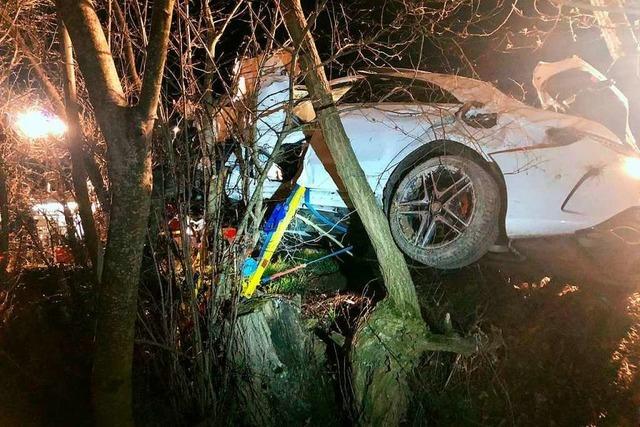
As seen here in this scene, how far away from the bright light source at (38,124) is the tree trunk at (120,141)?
3.03 meters

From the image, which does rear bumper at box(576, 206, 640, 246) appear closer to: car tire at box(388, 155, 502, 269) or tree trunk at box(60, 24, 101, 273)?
car tire at box(388, 155, 502, 269)

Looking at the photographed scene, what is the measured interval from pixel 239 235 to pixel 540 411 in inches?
119

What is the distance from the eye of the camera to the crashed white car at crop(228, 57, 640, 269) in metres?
4.32

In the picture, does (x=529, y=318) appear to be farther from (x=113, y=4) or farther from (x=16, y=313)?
(x=16, y=313)

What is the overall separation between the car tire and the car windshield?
208cm

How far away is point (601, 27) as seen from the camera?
6148mm

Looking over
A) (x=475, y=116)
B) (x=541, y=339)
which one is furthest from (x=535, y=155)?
(x=541, y=339)

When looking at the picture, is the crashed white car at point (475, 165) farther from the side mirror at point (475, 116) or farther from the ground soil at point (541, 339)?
the ground soil at point (541, 339)

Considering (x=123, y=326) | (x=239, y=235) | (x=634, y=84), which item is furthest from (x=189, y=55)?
(x=634, y=84)

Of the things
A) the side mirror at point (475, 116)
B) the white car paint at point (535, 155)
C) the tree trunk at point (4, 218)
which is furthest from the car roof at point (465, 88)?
the tree trunk at point (4, 218)

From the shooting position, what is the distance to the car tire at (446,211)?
15.0 feet

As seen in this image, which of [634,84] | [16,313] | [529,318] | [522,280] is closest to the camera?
[529,318]

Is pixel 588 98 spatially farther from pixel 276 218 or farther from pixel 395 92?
pixel 276 218

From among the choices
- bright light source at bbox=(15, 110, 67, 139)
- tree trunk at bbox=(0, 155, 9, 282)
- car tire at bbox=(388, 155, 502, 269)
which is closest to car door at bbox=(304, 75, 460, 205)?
car tire at bbox=(388, 155, 502, 269)
